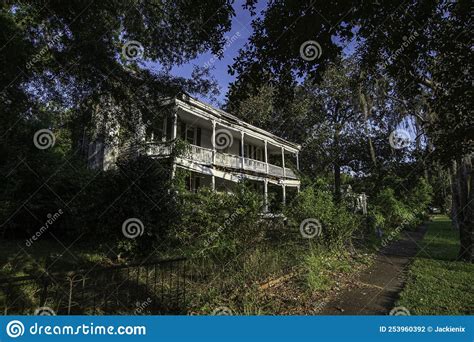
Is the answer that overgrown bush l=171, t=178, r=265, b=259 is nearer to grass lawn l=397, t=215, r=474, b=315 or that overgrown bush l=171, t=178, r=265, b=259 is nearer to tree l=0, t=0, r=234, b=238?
tree l=0, t=0, r=234, b=238

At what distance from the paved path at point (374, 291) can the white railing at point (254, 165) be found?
1160cm

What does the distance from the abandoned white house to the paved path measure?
246 inches

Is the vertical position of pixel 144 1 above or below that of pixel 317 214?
above

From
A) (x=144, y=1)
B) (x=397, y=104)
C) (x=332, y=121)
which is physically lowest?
(x=144, y=1)

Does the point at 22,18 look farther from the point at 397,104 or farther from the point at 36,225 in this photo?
the point at 397,104

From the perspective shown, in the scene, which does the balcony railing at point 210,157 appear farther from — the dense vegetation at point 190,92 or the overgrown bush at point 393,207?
A: the overgrown bush at point 393,207

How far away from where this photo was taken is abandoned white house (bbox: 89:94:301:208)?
53.4 ft

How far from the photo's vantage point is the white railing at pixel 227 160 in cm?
1881

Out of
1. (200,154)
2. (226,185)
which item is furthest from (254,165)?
(200,154)

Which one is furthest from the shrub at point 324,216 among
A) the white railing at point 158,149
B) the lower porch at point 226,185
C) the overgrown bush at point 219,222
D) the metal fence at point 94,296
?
the white railing at point 158,149

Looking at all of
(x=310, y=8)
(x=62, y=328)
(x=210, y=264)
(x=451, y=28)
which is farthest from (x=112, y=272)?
(x=451, y=28)

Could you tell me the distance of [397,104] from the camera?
17109 millimetres

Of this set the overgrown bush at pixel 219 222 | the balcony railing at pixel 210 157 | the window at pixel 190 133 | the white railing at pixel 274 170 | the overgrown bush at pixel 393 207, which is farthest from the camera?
the white railing at pixel 274 170

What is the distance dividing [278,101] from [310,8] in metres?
1.96
